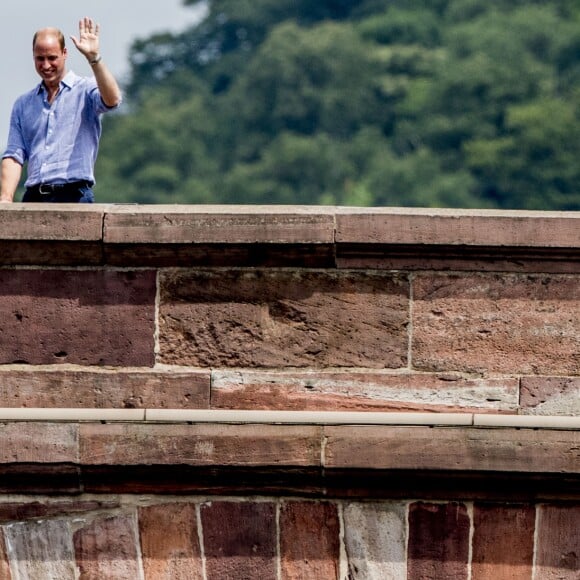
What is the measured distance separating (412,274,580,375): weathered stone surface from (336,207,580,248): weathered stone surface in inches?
7.3

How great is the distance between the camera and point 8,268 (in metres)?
8.58

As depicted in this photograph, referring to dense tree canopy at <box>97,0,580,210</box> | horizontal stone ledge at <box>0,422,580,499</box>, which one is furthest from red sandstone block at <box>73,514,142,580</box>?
dense tree canopy at <box>97,0,580,210</box>

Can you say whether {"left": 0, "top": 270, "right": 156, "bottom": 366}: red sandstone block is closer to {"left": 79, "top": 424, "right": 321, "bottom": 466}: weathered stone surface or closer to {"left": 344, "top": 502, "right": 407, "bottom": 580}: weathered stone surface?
{"left": 79, "top": 424, "right": 321, "bottom": 466}: weathered stone surface

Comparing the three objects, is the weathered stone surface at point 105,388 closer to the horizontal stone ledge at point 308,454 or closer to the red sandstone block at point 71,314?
the red sandstone block at point 71,314

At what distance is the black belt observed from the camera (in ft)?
31.3

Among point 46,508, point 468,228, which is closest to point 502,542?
point 468,228

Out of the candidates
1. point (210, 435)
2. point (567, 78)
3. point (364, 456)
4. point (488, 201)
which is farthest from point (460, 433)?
point (567, 78)

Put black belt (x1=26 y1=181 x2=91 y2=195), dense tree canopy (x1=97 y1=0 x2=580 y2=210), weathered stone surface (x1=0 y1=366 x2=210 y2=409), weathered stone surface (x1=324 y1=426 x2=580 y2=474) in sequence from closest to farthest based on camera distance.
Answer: weathered stone surface (x1=324 y1=426 x2=580 y2=474) < weathered stone surface (x1=0 y1=366 x2=210 y2=409) < black belt (x1=26 y1=181 x2=91 y2=195) < dense tree canopy (x1=97 y1=0 x2=580 y2=210)

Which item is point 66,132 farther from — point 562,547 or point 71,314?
point 562,547

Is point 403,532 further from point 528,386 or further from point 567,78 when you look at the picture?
point 567,78

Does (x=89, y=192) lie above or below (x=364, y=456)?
above

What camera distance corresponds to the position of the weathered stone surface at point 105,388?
8477 millimetres

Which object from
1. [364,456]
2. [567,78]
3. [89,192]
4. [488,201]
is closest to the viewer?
[364,456]

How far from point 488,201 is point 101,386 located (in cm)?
7039
